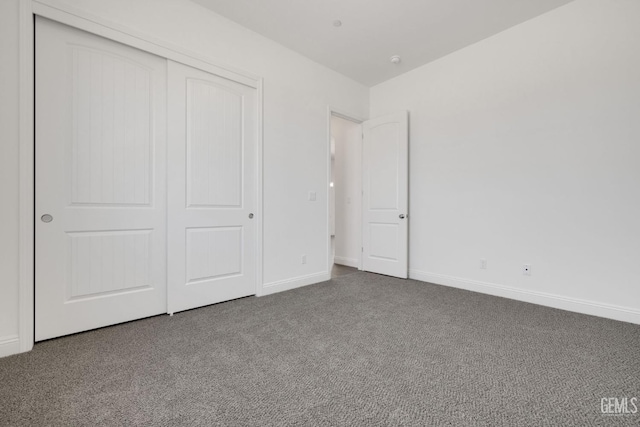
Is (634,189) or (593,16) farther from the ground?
(593,16)

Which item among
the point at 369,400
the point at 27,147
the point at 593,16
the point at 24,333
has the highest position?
the point at 593,16

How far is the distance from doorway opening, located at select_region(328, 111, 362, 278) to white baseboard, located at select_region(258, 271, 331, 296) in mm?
767

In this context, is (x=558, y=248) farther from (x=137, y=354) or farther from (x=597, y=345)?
(x=137, y=354)

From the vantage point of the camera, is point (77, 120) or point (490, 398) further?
point (77, 120)

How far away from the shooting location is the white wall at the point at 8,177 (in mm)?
1800

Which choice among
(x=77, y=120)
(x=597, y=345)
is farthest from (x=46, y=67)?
(x=597, y=345)

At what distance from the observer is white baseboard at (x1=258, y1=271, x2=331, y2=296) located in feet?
10.4

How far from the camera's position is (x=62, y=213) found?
205cm

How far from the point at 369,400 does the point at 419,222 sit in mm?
2818

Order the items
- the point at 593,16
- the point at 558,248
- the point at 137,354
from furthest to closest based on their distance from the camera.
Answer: the point at 558,248
the point at 593,16
the point at 137,354

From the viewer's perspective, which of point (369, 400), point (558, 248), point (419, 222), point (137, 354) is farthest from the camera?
point (419, 222)

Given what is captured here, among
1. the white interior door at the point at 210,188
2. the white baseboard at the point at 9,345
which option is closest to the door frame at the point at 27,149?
the white baseboard at the point at 9,345

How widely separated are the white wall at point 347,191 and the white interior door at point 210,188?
2.04 meters

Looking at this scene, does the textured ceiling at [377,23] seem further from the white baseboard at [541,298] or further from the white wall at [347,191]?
the white baseboard at [541,298]
